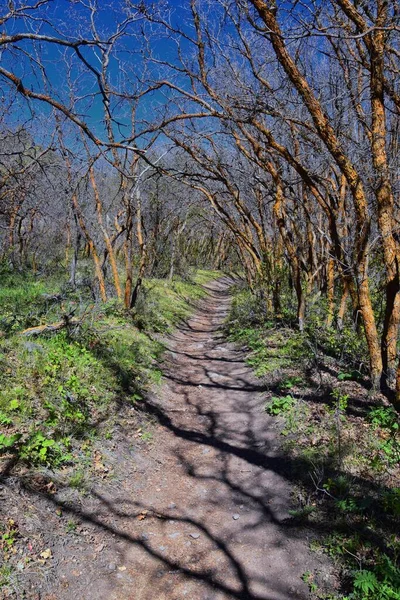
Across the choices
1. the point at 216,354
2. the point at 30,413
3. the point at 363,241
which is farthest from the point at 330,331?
the point at 30,413

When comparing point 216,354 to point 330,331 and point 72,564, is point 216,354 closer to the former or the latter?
point 330,331

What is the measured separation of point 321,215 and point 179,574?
12139mm

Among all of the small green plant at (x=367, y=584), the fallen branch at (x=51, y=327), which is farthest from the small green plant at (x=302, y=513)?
the fallen branch at (x=51, y=327)

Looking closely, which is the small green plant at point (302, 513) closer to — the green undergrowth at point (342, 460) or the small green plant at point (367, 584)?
the green undergrowth at point (342, 460)

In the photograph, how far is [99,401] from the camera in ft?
16.9

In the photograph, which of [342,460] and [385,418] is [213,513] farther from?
[385,418]

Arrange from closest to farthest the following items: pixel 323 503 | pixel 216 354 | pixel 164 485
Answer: pixel 323 503 → pixel 164 485 → pixel 216 354

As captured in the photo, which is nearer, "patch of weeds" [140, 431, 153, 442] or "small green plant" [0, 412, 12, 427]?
"small green plant" [0, 412, 12, 427]

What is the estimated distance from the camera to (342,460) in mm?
4117

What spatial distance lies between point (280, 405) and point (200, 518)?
2.20 meters

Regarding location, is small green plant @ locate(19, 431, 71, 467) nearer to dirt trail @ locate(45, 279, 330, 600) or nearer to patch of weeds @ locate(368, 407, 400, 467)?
dirt trail @ locate(45, 279, 330, 600)

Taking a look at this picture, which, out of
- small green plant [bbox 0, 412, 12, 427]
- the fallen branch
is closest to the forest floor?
small green plant [bbox 0, 412, 12, 427]

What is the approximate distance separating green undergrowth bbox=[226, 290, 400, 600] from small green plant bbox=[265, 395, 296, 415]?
0.04 feet

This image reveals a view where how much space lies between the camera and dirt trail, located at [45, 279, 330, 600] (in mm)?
2930
